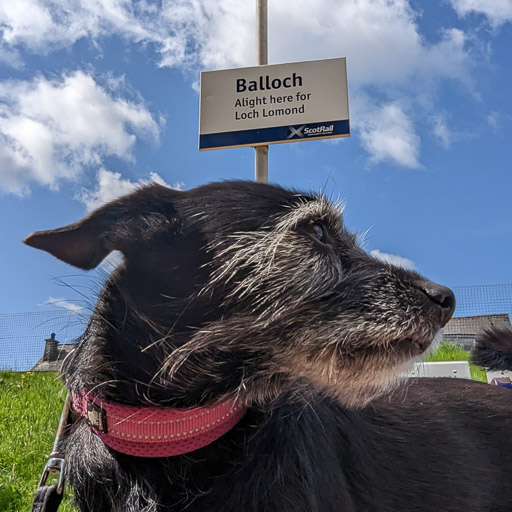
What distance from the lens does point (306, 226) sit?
7.66 feet

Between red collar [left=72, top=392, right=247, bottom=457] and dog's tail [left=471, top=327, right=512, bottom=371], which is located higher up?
dog's tail [left=471, top=327, right=512, bottom=371]

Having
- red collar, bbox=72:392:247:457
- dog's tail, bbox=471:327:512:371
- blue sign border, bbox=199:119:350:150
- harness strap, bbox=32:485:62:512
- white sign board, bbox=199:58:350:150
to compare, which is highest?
white sign board, bbox=199:58:350:150

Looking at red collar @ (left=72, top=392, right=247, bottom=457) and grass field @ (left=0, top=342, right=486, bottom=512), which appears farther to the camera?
grass field @ (left=0, top=342, right=486, bottom=512)

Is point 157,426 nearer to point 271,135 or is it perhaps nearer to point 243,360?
point 243,360

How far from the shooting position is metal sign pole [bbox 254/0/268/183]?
18.7 ft

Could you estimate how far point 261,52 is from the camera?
20.7 ft

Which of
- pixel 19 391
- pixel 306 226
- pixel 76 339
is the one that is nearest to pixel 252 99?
pixel 306 226

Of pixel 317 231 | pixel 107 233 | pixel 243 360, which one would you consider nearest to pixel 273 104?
pixel 317 231

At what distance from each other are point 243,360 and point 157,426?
16.8 inches

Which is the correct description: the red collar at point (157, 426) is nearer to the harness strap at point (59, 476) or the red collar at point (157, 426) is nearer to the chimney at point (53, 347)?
the harness strap at point (59, 476)

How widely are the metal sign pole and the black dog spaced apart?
10.9ft

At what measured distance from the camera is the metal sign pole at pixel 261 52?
18.7ft

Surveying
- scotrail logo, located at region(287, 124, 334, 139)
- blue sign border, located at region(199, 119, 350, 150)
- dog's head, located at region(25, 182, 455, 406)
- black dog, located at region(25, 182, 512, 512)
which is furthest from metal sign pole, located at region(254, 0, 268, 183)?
dog's head, located at region(25, 182, 455, 406)

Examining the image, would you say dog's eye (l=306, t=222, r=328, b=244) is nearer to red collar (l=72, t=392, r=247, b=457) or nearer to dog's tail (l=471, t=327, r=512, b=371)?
red collar (l=72, t=392, r=247, b=457)
